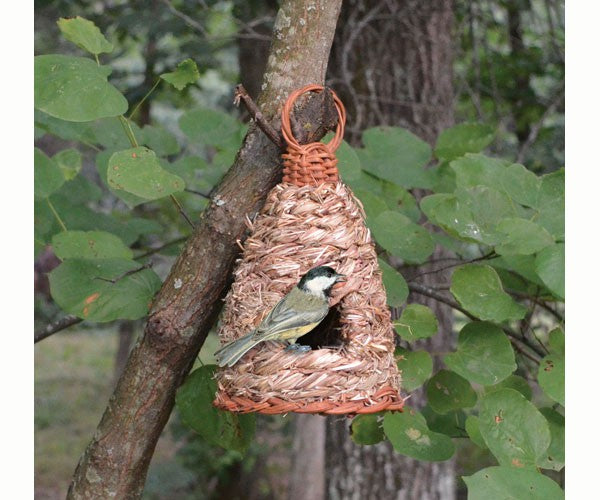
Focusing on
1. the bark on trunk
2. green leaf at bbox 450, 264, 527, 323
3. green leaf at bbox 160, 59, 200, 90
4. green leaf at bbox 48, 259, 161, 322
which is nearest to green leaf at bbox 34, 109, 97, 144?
green leaf at bbox 48, 259, 161, 322

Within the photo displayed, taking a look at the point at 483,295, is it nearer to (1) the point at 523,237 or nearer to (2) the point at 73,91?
(1) the point at 523,237

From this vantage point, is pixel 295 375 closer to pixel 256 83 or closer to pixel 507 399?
pixel 507 399

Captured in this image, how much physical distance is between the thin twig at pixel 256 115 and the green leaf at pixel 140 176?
212 mm

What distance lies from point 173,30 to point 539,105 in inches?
88.6

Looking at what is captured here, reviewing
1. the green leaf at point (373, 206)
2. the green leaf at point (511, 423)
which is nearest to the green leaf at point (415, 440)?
the green leaf at point (511, 423)

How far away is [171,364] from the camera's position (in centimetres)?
170

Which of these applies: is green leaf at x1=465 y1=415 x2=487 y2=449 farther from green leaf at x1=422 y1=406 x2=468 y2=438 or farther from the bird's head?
the bird's head

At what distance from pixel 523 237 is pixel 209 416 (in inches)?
31.3

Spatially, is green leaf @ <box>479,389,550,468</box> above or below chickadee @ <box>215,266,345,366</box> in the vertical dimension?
Answer: below

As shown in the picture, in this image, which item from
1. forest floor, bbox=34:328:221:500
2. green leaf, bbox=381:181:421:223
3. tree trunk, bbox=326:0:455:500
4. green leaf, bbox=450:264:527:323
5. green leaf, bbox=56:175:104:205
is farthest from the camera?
forest floor, bbox=34:328:221:500

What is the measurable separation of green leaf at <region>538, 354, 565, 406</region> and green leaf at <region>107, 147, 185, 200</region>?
81cm

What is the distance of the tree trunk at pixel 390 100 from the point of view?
10.9ft

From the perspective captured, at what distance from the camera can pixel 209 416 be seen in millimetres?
1809

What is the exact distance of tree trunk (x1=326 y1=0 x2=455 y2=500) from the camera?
3332 millimetres
